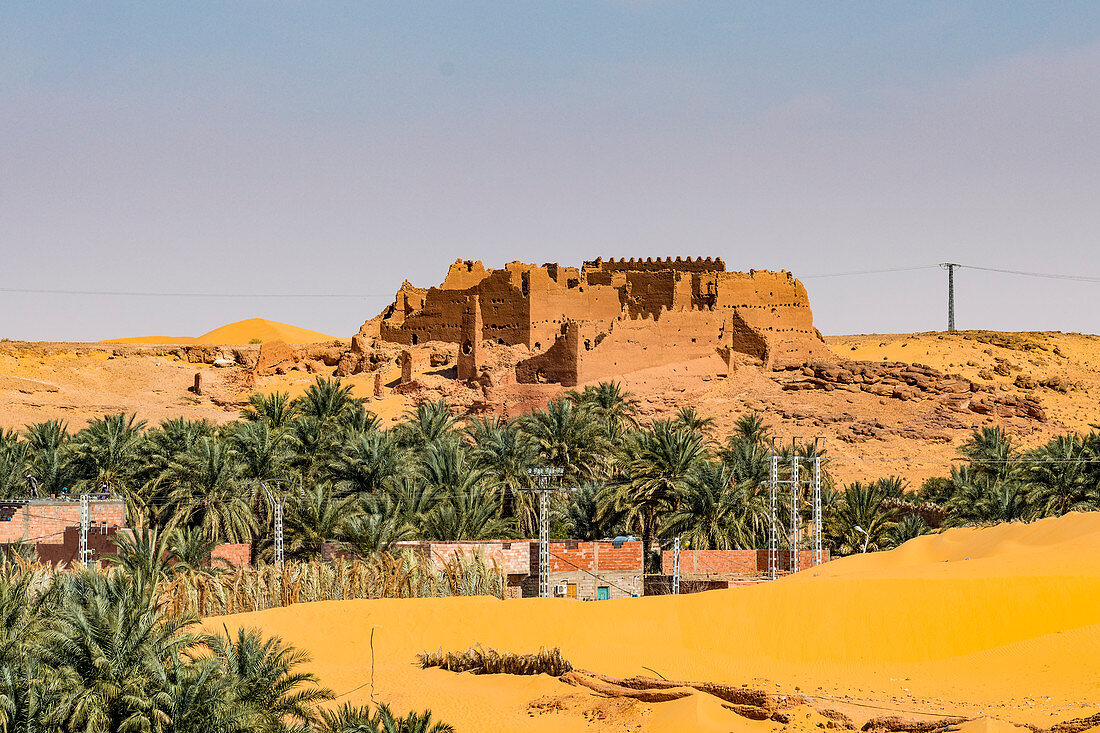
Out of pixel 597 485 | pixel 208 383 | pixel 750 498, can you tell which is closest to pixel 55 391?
pixel 208 383

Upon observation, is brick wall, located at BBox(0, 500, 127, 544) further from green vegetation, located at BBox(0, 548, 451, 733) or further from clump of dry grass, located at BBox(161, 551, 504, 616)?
green vegetation, located at BBox(0, 548, 451, 733)

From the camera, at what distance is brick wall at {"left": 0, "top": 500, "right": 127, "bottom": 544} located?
2983 centimetres

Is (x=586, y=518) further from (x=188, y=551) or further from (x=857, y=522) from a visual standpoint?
(x=188, y=551)

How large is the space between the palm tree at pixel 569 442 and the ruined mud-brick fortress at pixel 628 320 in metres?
12.2

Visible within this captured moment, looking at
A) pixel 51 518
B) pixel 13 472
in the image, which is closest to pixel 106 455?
pixel 13 472

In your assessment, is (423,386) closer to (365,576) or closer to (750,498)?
(750,498)

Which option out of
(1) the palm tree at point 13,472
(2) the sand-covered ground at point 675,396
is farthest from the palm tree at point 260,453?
(2) the sand-covered ground at point 675,396

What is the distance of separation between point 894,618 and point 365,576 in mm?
9137

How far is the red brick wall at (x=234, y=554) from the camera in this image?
28938 millimetres

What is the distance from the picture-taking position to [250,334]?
142 meters

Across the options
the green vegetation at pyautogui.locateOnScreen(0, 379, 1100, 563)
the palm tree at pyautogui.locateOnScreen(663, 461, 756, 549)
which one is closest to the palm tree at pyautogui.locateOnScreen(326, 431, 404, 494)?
the green vegetation at pyautogui.locateOnScreen(0, 379, 1100, 563)

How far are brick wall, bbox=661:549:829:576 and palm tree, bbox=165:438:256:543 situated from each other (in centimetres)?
933

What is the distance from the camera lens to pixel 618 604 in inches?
931

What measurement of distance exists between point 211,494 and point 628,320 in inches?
951
